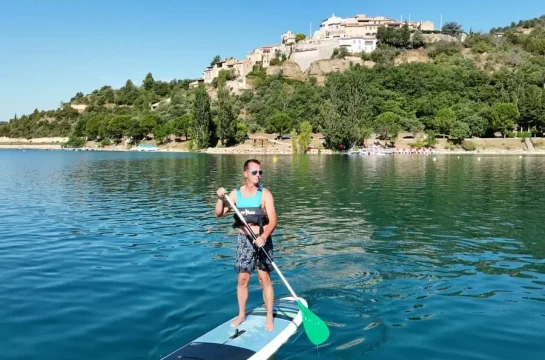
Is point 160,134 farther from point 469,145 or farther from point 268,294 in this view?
point 268,294

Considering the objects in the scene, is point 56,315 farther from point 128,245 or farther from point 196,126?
point 196,126

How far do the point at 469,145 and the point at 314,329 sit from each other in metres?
117

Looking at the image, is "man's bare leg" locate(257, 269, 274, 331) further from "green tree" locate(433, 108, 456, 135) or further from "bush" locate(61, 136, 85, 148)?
"bush" locate(61, 136, 85, 148)

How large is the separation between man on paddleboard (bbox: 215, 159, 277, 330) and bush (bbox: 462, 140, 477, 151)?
116088 millimetres

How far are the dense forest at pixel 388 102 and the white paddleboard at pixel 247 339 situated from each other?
102315mm

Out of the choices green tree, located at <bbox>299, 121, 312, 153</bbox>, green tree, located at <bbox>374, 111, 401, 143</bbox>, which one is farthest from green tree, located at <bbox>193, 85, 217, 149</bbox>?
green tree, located at <bbox>374, 111, 401, 143</bbox>

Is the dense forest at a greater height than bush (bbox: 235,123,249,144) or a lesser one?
greater

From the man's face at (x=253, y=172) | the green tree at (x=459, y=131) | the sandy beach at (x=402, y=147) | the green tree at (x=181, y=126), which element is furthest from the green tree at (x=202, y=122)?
the man's face at (x=253, y=172)

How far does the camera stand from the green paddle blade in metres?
8.61

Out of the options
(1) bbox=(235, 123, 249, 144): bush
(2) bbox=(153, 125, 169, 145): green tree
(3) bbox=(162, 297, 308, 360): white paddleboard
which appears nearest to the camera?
(3) bbox=(162, 297, 308, 360): white paddleboard

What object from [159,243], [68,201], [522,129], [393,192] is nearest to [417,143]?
[522,129]

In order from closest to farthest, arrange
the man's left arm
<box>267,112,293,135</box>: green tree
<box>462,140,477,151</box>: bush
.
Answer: the man's left arm
<box>462,140,477,151</box>: bush
<box>267,112,293,135</box>: green tree

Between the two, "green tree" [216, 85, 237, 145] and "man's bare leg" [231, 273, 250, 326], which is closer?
"man's bare leg" [231, 273, 250, 326]

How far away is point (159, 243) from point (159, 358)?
971 centimetres
